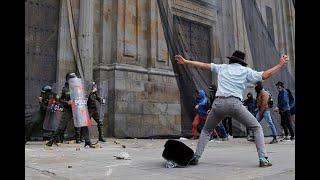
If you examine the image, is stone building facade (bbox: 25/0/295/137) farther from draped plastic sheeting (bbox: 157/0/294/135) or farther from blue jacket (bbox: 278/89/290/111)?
draped plastic sheeting (bbox: 157/0/294/135)

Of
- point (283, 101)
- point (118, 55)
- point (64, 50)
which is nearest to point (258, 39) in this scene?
point (283, 101)

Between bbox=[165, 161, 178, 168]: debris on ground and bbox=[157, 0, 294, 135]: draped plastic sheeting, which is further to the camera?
bbox=[157, 0, 294, 135]: draped plastic sheeting

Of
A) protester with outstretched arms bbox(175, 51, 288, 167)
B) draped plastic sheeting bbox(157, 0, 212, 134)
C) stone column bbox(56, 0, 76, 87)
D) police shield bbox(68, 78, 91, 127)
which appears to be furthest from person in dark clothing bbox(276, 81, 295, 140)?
stone column bbox(56, 0, 76, 87)

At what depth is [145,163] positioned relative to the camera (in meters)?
5.73

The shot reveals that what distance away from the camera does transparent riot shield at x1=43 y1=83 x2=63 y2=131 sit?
10664mm

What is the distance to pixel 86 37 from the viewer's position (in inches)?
507

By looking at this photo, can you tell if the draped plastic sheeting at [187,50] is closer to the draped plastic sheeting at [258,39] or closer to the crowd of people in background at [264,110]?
the draped plastic sheeting at [258,39]

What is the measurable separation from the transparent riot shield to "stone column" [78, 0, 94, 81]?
2133mm

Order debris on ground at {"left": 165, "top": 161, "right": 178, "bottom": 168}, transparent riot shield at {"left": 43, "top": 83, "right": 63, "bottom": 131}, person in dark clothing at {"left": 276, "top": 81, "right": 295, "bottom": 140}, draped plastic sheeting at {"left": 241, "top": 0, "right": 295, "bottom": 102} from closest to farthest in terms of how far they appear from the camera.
Result: debris on ground at {"left": 165, "top": 161, "right": 178, "bottom": 168}, draped plastic sheeting at {"left": 241, "top": 0, "right": 295, "bottom": 102}, person in dark clothing at {"left": 276, "top": 81, "right": 295, "bottom": 140}, transparent riot shield at {"left": 43, "top": 83, "right": 63, "bottom": 131}

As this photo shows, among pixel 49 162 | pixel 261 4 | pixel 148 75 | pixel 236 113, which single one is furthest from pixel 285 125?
pixel 49 162

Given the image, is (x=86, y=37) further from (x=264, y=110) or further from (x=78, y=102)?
(x=264, y=110)

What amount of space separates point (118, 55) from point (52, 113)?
3.38 meters

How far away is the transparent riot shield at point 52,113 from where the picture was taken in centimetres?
1066

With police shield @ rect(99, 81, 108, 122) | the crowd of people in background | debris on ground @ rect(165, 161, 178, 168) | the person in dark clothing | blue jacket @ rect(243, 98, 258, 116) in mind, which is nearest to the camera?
debris on ground @ rect(165, 161, 178, 168)
